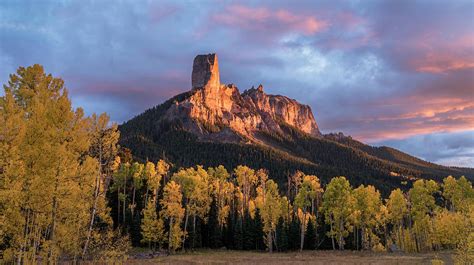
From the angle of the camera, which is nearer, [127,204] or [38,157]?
[38,157]

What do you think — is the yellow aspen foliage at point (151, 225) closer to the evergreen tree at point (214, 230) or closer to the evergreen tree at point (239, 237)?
the evergreen tree at point (214, 230)

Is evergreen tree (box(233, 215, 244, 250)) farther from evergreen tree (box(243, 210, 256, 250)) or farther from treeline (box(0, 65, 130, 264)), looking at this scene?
treeline (box(0, 65, 130, 264))

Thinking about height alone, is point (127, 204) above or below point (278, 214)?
above

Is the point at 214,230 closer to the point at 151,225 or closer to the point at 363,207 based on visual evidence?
the point at 151,225

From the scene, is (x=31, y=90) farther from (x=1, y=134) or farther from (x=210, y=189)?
(x=210, y=189)

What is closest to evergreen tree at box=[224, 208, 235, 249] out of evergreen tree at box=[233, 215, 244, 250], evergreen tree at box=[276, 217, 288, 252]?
evergreen tree at box=[233, 215, 244, 250]

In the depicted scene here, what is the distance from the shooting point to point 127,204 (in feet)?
231

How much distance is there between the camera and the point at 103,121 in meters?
23.0

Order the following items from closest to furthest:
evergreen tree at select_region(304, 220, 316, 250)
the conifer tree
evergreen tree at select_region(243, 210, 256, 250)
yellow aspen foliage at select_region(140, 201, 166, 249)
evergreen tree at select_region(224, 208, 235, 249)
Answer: yellow aspen foliage at select_region(140, 201, 166, 249) < the conifer tree < evergreen tree at select_region(304, 220, 316, 250) < evergreen tree at select_region(243, 210, 256, 250) < evergreen tree at select_region(224, 208, 235, 249)

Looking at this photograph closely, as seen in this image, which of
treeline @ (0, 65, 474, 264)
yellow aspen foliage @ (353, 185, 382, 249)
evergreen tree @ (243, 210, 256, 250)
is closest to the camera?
treeline @ (0, 65, 474, 264)

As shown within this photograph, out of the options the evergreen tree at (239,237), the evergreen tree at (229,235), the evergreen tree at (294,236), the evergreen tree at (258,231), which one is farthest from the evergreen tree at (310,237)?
the evergreen tree at (229,235)

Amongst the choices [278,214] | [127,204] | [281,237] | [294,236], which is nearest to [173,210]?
[278,214]

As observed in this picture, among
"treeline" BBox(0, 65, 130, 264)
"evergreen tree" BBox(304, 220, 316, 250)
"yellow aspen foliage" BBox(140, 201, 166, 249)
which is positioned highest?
"treeline" BBox(0, 65, 130, 264)

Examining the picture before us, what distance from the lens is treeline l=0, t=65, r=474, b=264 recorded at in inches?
712
